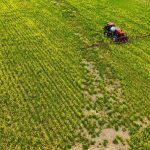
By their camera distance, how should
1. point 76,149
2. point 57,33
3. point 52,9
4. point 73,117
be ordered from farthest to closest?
point 52,9, point 57,33, point 73,117, point 76,149

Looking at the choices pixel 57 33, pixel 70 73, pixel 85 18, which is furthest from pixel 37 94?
pixel 85 18

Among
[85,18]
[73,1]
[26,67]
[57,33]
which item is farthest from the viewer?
[73,1]

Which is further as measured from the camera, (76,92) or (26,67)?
(26,67)

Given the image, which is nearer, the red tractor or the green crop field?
the green crop field

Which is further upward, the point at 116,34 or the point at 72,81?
the point at 116,34

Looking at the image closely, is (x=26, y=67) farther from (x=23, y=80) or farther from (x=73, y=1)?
(x=73, y=1)

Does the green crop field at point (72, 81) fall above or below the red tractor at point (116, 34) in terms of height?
below

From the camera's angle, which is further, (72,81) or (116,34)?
(116,34)

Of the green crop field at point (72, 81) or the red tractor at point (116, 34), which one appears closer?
the green crop field at point (72, 81)
